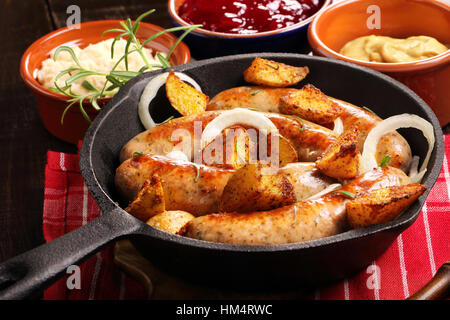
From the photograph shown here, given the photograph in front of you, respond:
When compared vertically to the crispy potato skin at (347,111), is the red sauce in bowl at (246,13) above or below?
above

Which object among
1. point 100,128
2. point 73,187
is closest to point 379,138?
→ point 100,128

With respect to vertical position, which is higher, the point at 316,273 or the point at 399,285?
the point at 316,273

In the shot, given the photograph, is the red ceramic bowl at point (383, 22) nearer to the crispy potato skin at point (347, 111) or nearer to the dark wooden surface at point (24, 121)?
the crispy potato skin at point (347, 111)

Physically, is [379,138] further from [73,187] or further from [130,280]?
[73,187]

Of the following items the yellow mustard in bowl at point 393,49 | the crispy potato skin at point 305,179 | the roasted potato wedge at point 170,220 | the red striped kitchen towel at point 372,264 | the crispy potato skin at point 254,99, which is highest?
the crispy potato skin at point 254,99

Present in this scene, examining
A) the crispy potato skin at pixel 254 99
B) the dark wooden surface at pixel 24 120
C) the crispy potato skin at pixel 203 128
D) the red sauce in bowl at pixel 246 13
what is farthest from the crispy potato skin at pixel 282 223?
the red sauce in bowl at pixel 246 13

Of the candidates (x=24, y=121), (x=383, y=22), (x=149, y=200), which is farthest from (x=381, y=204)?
(x=24, y=121)

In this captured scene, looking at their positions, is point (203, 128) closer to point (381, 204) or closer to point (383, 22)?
point (381, 204)
